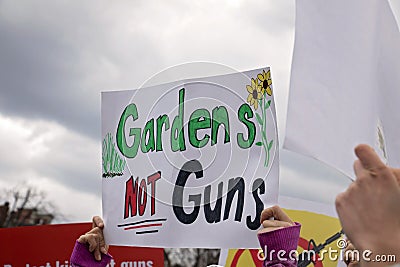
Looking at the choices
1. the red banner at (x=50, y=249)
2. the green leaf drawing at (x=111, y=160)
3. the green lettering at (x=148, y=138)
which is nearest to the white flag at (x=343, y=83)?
the green lettering at (x=148, y=138)

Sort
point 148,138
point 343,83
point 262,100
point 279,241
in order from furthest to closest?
point 148,138 < point 262,100 < point 279,241 < point 343,83

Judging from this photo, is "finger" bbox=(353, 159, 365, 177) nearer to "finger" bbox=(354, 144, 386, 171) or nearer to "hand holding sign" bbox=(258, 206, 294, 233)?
"finger" bbox=(354, 144, 386, 171)

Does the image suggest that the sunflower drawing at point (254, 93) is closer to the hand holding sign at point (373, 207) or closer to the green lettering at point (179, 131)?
the green lettering at point (179, 131)

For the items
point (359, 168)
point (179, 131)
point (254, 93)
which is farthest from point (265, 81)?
point (359, 168)

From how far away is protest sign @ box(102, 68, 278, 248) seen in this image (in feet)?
6.71

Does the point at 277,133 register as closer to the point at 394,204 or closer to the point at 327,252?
the point at 394,204

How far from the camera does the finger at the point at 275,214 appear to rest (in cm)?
195

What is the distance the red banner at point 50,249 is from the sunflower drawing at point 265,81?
1.85m

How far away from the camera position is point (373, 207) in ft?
3.09

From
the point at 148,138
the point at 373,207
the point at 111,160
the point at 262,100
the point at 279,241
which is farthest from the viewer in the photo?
the point at 111,160

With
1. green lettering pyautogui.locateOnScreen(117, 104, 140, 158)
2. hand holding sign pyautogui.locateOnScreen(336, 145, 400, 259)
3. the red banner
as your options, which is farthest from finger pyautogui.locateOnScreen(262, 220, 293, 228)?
the red banner

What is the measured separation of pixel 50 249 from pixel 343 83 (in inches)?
100

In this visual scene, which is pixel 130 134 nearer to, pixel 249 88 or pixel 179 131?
pixel 179 131

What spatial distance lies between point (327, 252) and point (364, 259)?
2.66m
